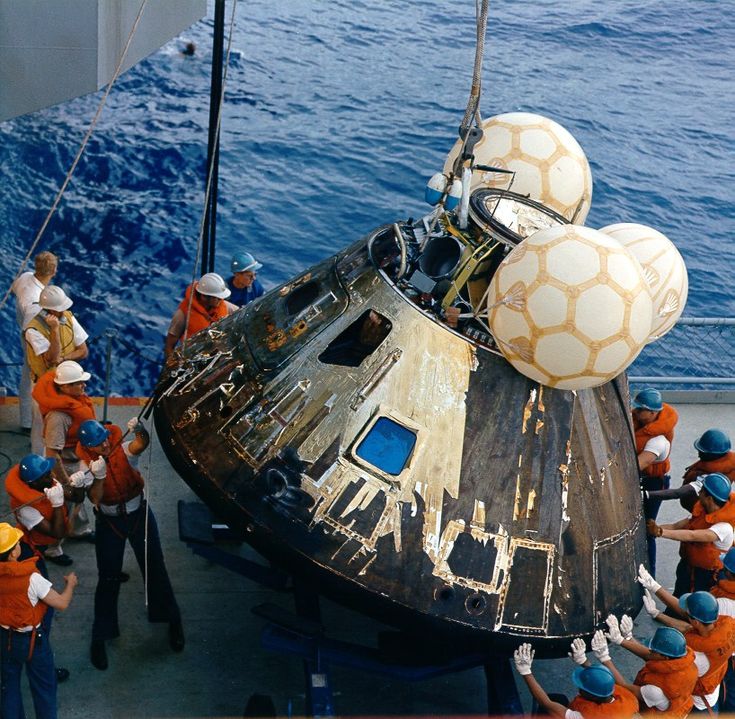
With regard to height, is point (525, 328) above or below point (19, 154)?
above

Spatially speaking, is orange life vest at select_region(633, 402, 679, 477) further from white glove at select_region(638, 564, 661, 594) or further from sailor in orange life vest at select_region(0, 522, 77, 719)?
sailor in orange life vest at select_region(0, 522, 77, 719)

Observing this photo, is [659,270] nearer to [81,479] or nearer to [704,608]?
[704,608]

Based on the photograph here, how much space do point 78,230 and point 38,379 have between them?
35.7 ft

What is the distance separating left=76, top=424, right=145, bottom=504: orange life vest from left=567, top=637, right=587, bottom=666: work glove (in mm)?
2696

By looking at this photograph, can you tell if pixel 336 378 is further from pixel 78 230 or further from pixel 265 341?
pixel 78 230

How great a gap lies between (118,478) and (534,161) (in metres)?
3.34

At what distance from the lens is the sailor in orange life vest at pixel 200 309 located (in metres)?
7.81

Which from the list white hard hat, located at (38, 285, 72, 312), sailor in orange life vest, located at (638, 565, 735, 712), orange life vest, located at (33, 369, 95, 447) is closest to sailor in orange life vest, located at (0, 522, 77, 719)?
orange life vest, located at (33, 369, 95, 447)

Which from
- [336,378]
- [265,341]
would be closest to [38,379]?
[265,341]

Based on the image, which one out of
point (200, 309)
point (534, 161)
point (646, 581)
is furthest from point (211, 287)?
point (646, 581)

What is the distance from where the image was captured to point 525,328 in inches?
219

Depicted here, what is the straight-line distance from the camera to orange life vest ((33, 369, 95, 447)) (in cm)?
695

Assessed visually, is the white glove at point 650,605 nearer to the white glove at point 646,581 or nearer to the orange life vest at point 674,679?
the white glove at point 646,581

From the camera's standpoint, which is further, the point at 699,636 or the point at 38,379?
the point at 38,379
